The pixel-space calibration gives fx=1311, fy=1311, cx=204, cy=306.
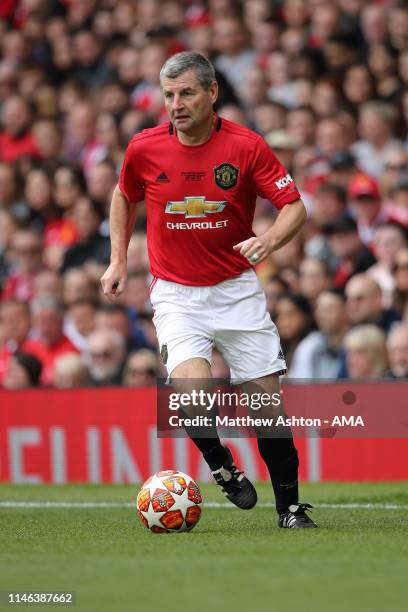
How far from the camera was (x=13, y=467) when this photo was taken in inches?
478

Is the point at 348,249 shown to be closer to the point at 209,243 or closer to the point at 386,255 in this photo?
the point at 386,255

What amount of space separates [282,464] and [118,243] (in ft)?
5.12

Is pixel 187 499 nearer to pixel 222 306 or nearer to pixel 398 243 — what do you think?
pixel 222 306

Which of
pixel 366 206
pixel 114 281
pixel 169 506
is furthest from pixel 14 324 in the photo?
pixel 169 506

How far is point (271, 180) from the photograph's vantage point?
23.7 feet

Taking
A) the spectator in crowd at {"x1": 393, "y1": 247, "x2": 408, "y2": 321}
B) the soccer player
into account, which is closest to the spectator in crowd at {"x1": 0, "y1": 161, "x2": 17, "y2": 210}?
the spectator in crowd at {"x1": 393, "y1": 247, "x2": 408, "y2": 321}

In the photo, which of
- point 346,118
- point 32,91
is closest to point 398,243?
point 346,118

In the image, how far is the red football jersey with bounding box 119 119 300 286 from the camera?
286 inches

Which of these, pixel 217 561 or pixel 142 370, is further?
pixel 142 370

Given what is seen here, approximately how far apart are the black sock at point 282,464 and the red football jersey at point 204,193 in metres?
0.96

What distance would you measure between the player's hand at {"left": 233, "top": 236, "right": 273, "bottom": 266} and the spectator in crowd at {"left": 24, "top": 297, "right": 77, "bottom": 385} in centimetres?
703

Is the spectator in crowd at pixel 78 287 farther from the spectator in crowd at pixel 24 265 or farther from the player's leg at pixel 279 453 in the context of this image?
the player's leg at pixel 279 453

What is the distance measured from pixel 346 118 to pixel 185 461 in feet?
14.6

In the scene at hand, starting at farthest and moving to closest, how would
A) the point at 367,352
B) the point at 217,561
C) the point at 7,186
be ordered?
the point at 7,186 < the point at 367,352 < the point at 217,561
